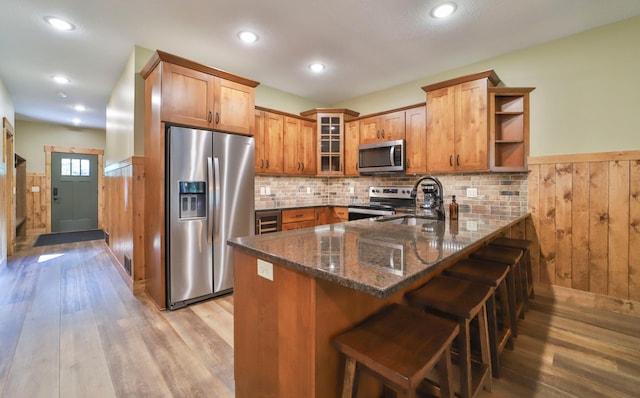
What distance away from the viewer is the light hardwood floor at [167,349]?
1610 millimetres

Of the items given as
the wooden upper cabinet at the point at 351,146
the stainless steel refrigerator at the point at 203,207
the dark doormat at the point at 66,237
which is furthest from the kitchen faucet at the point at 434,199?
the dark doormat at the point at 66,237

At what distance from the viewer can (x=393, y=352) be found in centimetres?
95

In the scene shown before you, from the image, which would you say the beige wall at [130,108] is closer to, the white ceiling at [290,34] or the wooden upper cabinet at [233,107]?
the white ceiling at [290,34]

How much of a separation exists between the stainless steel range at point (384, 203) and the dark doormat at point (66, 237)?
5.84 metres

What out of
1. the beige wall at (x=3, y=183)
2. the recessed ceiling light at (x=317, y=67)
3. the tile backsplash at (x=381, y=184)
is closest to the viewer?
the tile backsplash at (x=381, y=184)

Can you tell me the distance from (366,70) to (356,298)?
3287 millimetres

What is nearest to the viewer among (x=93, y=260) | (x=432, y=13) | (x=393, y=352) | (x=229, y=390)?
(x=393, y=352)

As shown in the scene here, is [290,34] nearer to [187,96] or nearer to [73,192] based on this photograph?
[187,96]

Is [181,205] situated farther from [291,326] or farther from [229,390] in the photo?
[291,326]

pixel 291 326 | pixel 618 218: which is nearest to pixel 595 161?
pixel 618 218

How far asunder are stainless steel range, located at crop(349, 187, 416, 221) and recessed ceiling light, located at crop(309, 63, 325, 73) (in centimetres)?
187

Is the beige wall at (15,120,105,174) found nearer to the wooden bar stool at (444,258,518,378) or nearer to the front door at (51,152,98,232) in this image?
the front door at (51,152,98,232)

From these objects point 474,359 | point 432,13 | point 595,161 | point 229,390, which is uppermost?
point 432,13

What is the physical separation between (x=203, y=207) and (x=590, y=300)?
3910mm
